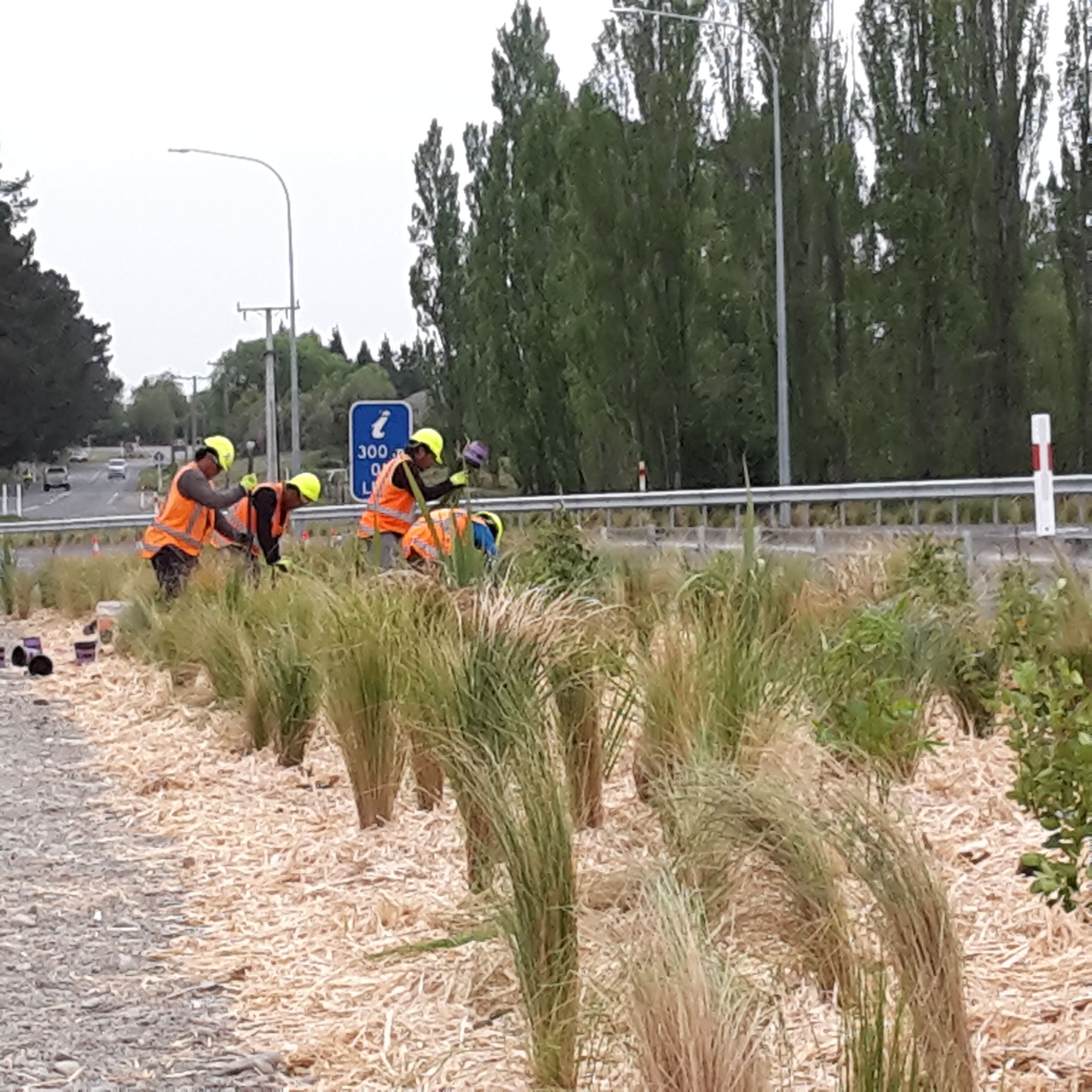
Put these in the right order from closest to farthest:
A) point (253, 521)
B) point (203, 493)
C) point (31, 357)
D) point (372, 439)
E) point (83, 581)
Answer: point (203, 493)
point (253, 521)
point (372, 439)
point (83, 581)
point (31, 357)

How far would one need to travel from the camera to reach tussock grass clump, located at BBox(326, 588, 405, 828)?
7.07 meters

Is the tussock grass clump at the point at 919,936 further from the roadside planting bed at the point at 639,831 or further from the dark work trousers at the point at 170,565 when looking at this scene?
the dark work trousers at the point at 170,565

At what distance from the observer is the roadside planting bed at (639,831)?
399 cm

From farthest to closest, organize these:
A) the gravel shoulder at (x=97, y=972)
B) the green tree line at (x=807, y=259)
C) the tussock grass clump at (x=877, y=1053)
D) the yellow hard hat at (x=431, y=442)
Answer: the green tree line at (x=807, y=259), the yellow hard hat at (x=431, y=442), the gravel shoulder at (x=97, y=972), the tussock grass clump at (x=877, y=1053)

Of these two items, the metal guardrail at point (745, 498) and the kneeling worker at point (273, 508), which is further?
the metal guardrail at point (745, 498)

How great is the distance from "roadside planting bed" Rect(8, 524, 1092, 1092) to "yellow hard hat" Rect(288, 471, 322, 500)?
13.0 feet

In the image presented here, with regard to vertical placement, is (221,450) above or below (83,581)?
above

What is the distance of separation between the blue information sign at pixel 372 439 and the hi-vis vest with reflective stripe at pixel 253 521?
0.73 m

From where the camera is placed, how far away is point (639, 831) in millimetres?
6145

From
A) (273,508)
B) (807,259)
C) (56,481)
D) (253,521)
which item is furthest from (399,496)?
(56,481)

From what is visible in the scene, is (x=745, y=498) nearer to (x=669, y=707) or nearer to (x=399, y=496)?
(x=399, y=496)

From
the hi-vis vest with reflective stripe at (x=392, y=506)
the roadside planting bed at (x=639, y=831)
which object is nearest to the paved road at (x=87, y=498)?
the hi-vis vest with reflective stripe at (x=392, y=506)

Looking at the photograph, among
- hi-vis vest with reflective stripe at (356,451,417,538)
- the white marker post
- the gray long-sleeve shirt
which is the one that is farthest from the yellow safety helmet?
the white marker post

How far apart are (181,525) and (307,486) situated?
982 millimetres
